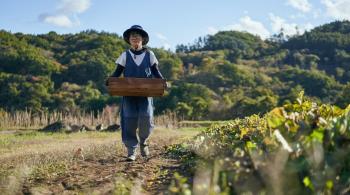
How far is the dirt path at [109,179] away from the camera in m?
4.71

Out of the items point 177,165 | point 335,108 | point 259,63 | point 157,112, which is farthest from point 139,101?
point 259,63

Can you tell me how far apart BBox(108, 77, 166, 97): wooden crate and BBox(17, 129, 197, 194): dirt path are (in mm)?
843

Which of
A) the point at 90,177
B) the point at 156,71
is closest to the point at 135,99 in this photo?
the point at 156,71

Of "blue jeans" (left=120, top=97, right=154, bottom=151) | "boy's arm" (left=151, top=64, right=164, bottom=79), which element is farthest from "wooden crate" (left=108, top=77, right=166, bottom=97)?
"boy's arm" (left=151, top=64, right=164, bottom=79)

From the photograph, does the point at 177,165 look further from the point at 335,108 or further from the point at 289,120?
the point at 289,120

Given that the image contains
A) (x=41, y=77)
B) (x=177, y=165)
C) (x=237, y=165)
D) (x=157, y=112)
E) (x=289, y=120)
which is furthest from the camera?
(x=41, y=77)

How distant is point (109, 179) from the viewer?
5.21 m

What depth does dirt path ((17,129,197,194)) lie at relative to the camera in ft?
15.4

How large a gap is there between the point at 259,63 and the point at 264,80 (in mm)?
15571

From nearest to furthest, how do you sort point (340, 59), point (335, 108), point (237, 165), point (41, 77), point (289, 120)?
point (237, 165)
point (289, 120)
point (335, 108)
point (41, 77)
point (340, 59)

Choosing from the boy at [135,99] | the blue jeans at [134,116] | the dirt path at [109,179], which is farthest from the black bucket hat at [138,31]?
the dirt path at [109,179]

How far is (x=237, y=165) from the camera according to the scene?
9.80 ft

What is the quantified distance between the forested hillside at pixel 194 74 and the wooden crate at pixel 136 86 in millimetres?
27627

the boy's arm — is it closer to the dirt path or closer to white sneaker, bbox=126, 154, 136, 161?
white sneaker, bbox=126, 154, 136, 161
